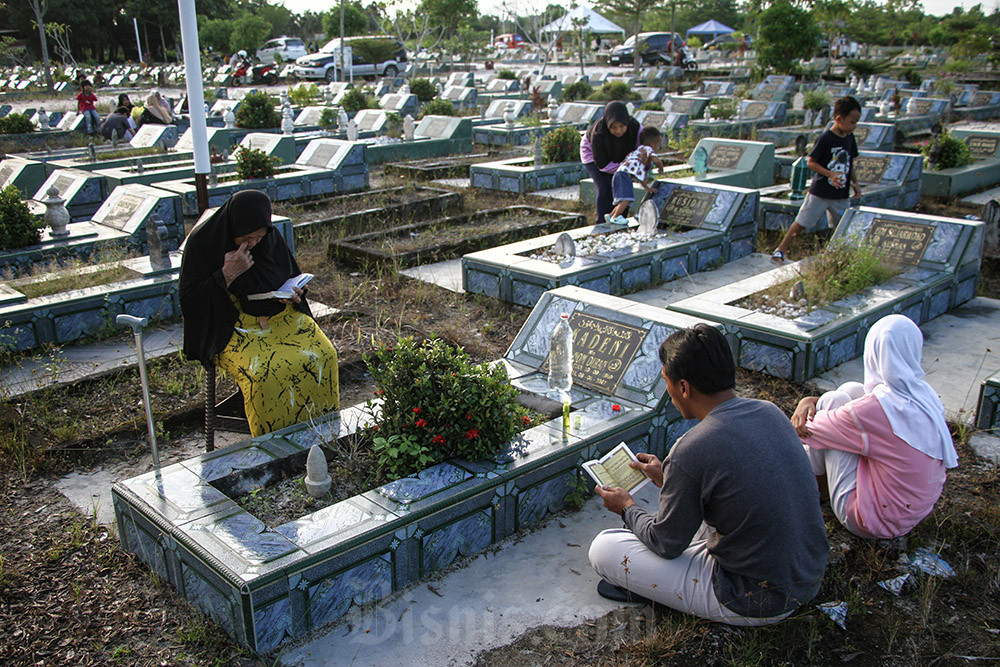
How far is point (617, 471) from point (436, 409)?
3.30 feet

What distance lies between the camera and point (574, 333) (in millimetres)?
5719

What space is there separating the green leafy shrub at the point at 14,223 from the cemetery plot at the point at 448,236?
124 inches

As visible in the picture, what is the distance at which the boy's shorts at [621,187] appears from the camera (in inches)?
376

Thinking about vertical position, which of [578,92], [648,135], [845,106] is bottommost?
[578,92]

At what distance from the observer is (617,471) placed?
3.94m

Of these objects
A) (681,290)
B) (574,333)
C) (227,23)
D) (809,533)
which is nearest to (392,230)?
(681,290)

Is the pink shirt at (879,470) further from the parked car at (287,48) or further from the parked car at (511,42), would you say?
the parked car at (511,42)

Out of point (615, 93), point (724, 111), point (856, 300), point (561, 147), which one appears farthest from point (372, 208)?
point (615, 93)

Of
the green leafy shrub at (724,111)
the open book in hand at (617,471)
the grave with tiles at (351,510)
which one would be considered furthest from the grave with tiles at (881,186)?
the green leafy shrub at (724,111)

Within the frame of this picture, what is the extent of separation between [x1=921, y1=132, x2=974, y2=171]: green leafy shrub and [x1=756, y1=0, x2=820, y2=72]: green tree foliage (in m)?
19.3

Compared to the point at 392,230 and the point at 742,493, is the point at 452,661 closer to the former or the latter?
the point at 742,493

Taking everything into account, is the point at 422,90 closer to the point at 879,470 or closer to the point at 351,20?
the point at 879,470

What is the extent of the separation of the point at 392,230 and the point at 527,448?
6.41 m

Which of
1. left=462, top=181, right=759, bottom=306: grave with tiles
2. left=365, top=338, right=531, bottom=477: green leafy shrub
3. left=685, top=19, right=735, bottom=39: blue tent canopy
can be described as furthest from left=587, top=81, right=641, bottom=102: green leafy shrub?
left=685, top=19, right=735, bottom=39: blue tent canopy
